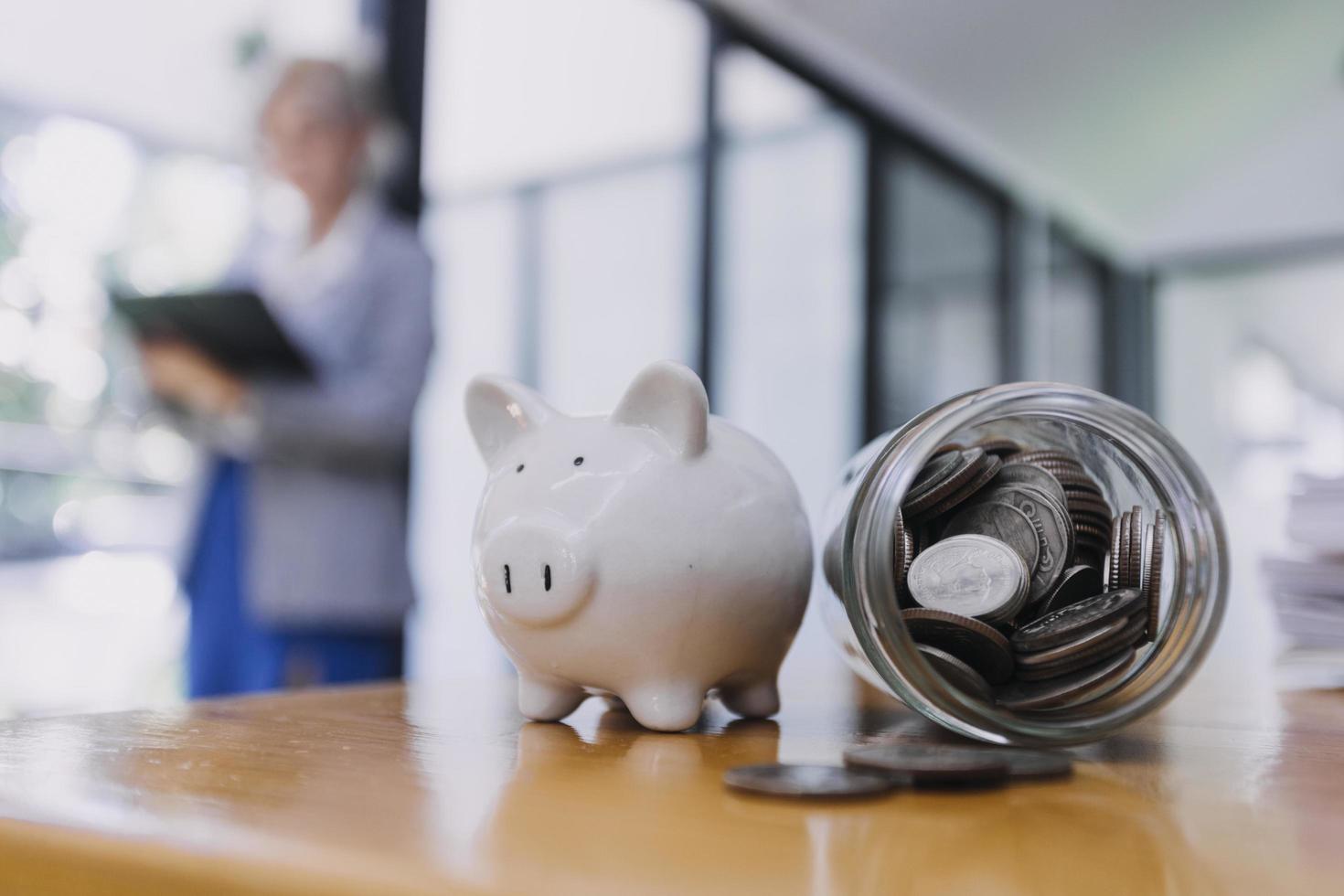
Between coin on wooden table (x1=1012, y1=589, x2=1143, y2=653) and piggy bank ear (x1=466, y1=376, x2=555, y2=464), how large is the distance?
232 millimetres

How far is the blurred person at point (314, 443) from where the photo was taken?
138 centimetres

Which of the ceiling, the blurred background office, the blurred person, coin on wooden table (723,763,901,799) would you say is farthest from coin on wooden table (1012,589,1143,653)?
the ceiling

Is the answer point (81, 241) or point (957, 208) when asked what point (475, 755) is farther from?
point (957, 208)

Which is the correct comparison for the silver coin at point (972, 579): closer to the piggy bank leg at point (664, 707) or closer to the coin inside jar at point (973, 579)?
the coin inside jar at point (973, 579)

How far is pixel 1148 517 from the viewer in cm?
47

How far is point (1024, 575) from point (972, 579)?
0.02 meters

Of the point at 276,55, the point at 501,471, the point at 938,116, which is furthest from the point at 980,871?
the point at 938,116

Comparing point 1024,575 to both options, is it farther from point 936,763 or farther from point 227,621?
point 227,621

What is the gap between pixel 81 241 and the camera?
1.67m

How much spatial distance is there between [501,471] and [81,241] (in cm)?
142

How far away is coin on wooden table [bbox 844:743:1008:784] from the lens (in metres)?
0.34

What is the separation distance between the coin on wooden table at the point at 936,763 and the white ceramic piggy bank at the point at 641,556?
125 mm

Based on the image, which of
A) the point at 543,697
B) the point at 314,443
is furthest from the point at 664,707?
the point at 314,443

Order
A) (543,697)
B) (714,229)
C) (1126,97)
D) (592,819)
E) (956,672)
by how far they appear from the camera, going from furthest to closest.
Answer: (1126,97) → (714,229) → (543,697) → (956,672) → (592,819)
